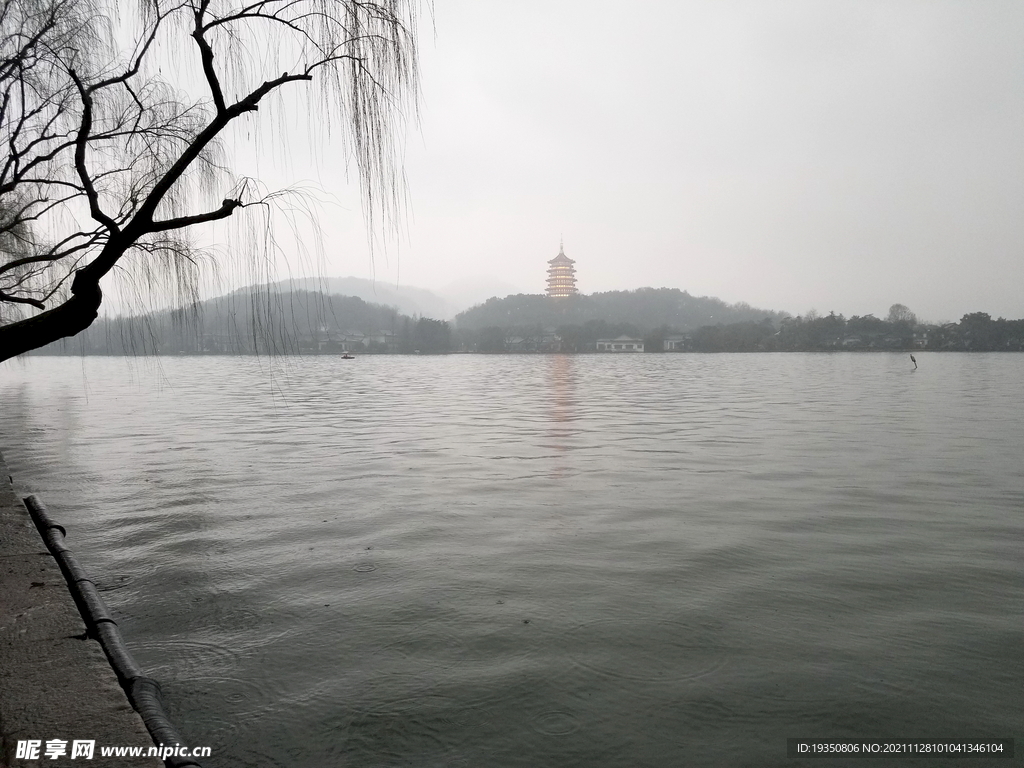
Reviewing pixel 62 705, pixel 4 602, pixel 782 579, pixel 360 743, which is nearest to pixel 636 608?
pixel 782 579

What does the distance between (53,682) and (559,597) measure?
2.78 meters

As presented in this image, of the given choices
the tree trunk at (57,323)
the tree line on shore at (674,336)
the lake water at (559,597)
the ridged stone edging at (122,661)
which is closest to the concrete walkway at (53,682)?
the ridged stone edging at (122,661)

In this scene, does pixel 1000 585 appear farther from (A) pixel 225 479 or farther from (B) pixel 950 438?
(B) pixel 950 438

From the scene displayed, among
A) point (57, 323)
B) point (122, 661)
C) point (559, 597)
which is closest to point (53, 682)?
point (122, 661)

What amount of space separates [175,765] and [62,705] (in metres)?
0.52

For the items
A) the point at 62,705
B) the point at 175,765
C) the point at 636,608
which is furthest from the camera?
the point at 636,608

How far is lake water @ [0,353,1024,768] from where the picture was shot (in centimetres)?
285

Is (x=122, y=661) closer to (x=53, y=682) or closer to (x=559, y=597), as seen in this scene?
(x=53, y=682)

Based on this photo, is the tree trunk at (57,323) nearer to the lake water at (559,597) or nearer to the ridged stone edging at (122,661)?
the ridged stone edging at (122,661)

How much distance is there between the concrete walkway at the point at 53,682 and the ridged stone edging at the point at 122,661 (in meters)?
0.12

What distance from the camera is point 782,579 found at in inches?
182

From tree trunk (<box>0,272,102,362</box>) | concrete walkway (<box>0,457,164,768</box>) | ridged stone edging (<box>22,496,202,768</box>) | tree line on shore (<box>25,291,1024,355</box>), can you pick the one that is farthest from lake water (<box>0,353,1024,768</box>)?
tree line on shore (<box>25,291,1024,355</box>)

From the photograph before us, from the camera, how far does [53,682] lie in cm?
251

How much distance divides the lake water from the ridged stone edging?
24 cm
